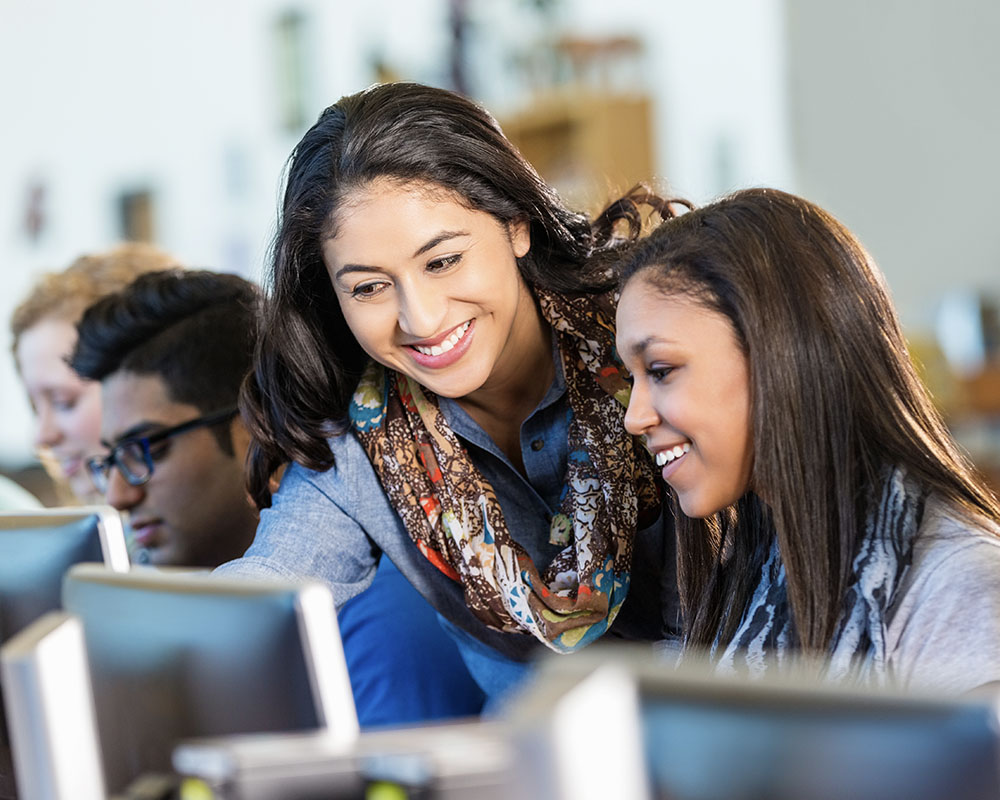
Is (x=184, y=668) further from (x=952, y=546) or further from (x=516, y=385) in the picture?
(x=516, y=385)

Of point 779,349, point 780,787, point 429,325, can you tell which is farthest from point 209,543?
point 780,787

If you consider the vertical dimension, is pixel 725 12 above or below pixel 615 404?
above

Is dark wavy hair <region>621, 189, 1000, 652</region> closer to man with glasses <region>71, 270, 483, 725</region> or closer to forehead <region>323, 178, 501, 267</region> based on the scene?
forehead <region>323, 178, 501, 267</region>

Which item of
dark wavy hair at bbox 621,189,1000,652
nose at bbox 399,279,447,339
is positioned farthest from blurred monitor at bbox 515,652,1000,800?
nose at bbox 399,279,447,339

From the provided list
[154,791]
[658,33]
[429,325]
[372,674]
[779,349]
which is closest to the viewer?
[154,791]

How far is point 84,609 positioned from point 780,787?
522mm

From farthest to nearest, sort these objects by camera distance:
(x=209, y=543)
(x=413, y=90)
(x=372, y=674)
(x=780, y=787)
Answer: (x=209, y=543) < (x=372, y=674) < (x=413, y=90) < (x=780, y=787)

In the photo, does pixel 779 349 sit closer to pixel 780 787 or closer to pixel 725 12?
pixel 780 787

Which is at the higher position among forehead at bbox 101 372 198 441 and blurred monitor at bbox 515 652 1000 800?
forehead at bbox 101 372 198 441

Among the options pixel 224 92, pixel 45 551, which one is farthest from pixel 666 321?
pixel 224 92

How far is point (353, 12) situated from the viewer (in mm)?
5656

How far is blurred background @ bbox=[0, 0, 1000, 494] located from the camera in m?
5.46

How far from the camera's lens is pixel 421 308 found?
1514 millimetres

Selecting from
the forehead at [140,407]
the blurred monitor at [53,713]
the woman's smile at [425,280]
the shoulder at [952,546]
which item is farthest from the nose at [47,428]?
the shoulder at [952,546]
